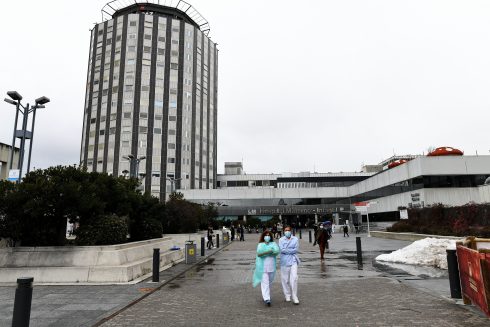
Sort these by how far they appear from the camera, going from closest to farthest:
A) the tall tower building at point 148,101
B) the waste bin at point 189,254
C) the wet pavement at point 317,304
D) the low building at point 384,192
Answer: the wet pavement at point 317,304 < the waste bin at point 189,254 < the low building at point 384,192 < the tall tower building at point 148,101

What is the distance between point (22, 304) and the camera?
485 cm

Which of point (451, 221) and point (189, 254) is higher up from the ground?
point (451, 221)

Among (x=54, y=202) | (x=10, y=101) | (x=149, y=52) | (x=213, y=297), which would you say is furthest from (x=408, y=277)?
(x=149, y=52)

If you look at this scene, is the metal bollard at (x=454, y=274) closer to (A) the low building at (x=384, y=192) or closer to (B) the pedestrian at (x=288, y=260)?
(B) the pedestrian at (x=288, y=260)

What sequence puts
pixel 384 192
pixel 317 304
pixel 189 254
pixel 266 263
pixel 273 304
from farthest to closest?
pixel 384 192, pixel 189 254, pixel 266 263, pixel 273 304, pixel 317 304

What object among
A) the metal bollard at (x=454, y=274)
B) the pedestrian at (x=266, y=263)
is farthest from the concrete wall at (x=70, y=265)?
the metal bollard at (x=454, y=274)

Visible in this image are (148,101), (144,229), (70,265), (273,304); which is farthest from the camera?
(148,101)

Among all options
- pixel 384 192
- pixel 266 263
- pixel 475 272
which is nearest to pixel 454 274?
pixel 475 272

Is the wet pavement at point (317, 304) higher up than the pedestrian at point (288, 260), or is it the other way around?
the pedestrian at point (288, 260)

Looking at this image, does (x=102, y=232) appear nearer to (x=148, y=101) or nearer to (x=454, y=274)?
(x=454, y=274)

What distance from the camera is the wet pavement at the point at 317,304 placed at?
6383 millimetres

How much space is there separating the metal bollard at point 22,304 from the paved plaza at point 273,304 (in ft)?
5.23

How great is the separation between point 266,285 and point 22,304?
4.52 m

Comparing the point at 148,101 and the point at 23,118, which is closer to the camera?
the point at 23,118
